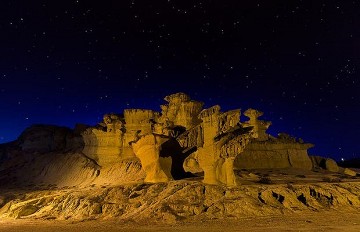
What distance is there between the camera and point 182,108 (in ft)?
92.2

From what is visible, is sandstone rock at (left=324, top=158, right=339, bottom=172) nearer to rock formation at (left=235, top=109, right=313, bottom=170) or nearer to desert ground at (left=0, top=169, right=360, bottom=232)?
rock formation at (left=235, top=109, right=313, bottom=170)

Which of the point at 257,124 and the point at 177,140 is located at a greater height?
the point at 257,124

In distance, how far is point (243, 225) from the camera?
13.4 metres

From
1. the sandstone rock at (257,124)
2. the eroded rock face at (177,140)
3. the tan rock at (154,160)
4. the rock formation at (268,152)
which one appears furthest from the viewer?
the sandstone rock at (257,124)

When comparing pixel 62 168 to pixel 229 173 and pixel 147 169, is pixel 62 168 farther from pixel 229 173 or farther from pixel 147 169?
pixel 229 173

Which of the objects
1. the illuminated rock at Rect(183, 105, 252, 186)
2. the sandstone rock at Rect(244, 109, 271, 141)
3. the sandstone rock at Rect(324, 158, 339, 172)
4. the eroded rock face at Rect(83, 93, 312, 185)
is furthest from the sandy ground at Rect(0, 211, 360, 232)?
the sandstone rock at Rect(324, 158, 339, 172)

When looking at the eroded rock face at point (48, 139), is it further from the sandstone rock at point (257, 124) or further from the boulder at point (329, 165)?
the boulder at point (329, 165)

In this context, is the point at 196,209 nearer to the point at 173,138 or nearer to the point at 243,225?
the point at 243,225

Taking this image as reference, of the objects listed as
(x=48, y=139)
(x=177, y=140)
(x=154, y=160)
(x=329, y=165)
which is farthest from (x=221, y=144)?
(x=48, y=139)

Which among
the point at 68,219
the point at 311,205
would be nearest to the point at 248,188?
the point at 311,205

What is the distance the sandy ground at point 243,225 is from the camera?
12656 millimetres

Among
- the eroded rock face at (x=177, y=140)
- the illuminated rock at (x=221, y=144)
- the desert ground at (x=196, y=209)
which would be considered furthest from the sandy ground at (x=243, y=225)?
the eroded rock face at (x=177, y=140)

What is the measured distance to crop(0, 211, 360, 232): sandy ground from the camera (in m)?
12.7

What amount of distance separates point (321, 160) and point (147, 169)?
20344mm
